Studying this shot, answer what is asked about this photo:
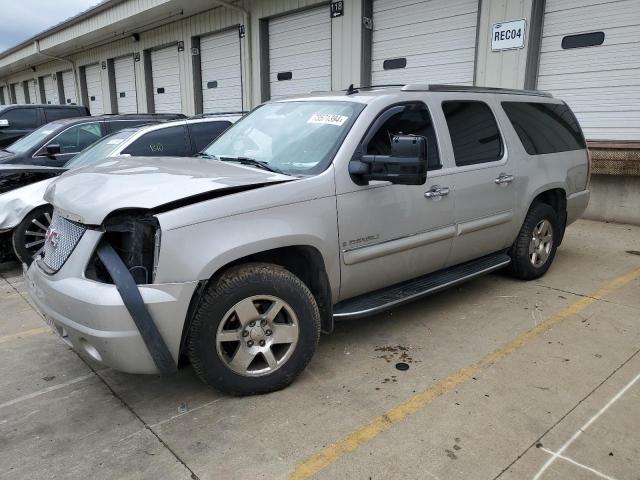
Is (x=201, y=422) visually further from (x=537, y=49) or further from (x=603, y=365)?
(x=537, y=49)

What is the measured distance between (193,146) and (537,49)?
5.90 metres

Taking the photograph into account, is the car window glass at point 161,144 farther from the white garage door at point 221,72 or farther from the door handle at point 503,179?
the white garage door at point 221,72

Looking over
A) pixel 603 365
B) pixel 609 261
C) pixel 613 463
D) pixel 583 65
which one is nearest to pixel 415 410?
pixel 613 463

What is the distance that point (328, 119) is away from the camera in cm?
373

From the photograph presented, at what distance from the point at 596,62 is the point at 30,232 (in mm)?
8332

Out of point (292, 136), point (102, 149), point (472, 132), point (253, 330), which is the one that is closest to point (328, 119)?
point (292, 136)

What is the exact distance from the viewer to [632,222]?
26.3ft

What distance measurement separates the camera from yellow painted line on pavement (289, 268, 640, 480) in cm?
258

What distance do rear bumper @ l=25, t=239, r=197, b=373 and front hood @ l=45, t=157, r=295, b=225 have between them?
34cm

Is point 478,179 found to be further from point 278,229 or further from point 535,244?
point 278,229

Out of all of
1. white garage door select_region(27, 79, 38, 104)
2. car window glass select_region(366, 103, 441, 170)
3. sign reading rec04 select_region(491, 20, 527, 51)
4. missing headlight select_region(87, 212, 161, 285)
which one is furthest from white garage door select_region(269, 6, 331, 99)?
white garage door select_region(27, 79, 38, 104)

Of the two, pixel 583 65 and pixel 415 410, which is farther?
pixel 583 65

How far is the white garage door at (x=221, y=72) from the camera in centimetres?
1444

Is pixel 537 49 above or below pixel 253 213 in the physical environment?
above
